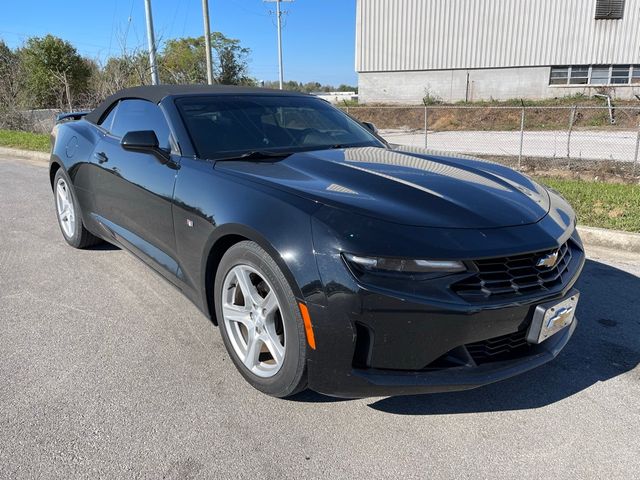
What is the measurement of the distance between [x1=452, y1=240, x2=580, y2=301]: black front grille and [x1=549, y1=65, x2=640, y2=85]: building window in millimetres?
35440

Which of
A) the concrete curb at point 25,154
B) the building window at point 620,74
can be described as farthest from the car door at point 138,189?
the building window at point 620,74

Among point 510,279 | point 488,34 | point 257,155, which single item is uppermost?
point 488,34

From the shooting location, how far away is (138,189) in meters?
3.43

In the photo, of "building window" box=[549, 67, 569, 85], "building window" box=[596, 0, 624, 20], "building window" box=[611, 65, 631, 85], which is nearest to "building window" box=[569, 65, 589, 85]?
"building window" box=[549, 67, 569, 85]

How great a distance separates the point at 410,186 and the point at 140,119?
2249 mm

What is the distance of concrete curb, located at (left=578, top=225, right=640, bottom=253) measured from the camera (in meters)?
4.91

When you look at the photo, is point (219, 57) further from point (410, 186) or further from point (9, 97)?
point (410, 186)

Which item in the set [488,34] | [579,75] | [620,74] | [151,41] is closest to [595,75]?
[579,75]

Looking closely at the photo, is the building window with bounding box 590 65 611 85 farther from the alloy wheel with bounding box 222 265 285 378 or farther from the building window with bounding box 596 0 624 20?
the alloy wheel with bounding box 222 265 285 378

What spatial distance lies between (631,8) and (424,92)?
13.1m

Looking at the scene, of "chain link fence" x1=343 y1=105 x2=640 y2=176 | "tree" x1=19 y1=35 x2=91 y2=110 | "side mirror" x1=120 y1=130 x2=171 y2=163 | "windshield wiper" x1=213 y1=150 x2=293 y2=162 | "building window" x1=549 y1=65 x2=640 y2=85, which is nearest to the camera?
"windshield wiper" x1=213 y1=150 x2=293 y2=162

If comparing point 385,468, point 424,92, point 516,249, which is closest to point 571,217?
point 516,249

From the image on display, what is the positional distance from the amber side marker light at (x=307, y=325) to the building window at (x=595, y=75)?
36.1 metres

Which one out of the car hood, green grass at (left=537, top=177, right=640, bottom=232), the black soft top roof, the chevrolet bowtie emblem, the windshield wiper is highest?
the black soft top roof
